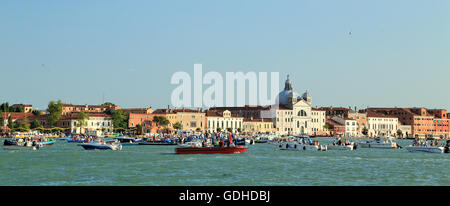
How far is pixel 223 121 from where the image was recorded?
93812 millimetres

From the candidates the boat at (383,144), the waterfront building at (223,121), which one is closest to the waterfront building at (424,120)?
the waterfront building at (223,121)

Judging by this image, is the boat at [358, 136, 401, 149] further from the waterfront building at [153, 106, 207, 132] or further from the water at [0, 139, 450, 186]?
the waterfront building at [153, 106, 207, 132]

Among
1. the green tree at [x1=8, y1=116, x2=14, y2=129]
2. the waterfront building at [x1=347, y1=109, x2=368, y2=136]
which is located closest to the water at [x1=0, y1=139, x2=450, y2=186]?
the green tree at [x1=8, y1=116, x2=14, y2=129]

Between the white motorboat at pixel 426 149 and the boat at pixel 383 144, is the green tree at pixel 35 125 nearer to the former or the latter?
the boat at pixel 383 144

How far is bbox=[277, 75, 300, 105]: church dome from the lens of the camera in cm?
10044

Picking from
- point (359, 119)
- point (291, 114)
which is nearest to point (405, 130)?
point (359, 119)

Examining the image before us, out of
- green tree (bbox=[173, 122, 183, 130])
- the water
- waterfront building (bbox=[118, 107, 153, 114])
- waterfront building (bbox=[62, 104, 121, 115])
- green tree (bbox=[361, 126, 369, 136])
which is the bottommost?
the water

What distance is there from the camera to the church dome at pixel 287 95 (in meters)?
100

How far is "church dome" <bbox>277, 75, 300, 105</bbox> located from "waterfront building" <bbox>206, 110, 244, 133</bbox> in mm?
8780
